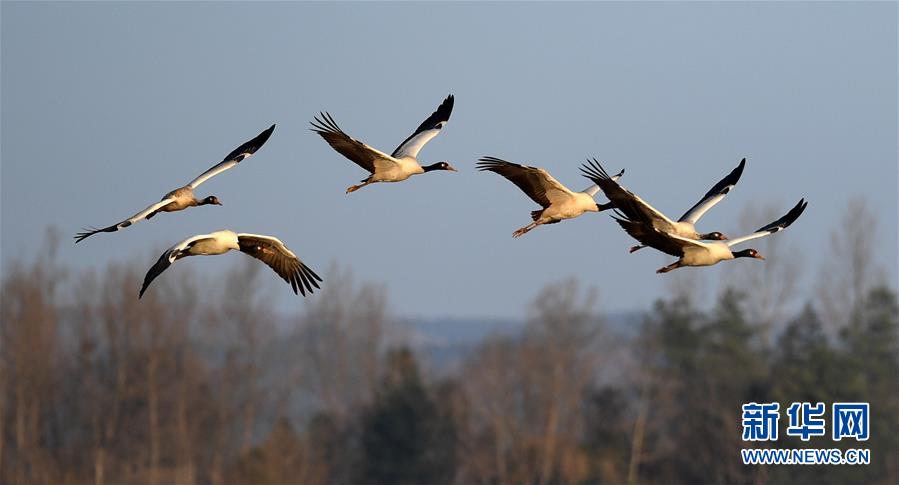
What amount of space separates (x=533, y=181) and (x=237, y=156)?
4552mm

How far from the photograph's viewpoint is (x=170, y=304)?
60.8m

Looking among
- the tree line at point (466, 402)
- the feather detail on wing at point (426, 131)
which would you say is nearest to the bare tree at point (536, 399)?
the tree line at point (466, 402)

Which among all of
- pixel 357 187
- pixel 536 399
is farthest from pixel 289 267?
pixel 536 399

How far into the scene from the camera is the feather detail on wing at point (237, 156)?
18.8 meters

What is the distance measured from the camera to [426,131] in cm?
2094

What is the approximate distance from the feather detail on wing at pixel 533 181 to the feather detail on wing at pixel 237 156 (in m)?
3.80

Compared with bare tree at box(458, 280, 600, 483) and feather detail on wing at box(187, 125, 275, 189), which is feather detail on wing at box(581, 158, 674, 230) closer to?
feather detail on wing at box(187, 125, 275, 189)

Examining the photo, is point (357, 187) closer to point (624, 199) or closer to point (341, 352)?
point (624, 199)

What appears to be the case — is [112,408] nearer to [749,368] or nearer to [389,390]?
[389,390]

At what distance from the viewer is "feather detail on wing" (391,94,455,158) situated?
2011 cm

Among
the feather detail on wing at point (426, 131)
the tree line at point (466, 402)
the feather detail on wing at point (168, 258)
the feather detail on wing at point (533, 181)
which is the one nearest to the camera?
the feather detail on wing at point (168, 258)

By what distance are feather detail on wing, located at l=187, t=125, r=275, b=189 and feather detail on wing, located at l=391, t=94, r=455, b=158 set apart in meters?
1.98

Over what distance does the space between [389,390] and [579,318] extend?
1135cm

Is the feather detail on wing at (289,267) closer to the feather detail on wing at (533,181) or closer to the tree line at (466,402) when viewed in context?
the feather detail on wing at (533,181)
